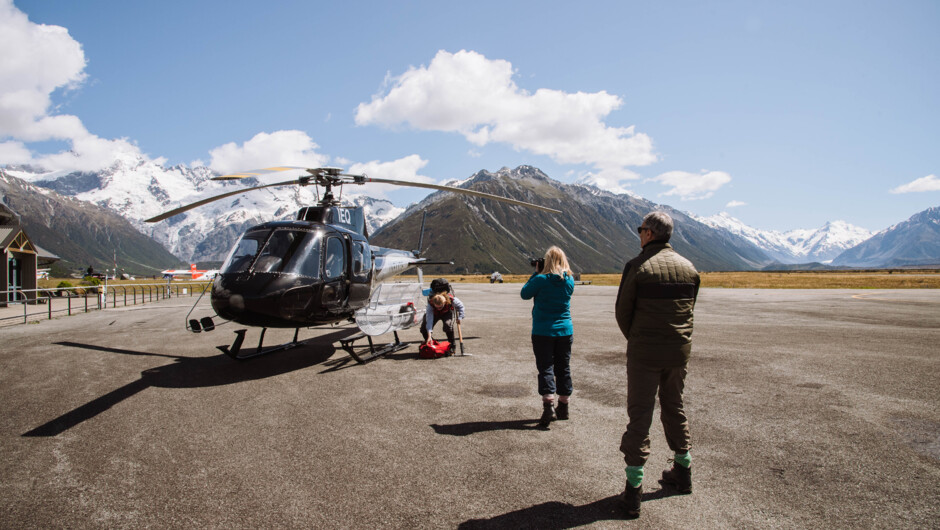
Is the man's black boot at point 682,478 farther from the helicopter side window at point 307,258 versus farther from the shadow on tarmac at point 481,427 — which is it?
the helicopter side window at point 307,258

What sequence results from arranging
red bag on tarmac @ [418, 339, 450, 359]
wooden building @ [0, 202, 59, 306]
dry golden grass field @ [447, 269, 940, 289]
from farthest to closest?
dry golden grass field @ [447, 269, 940, 289] < wooden building @ [0, 202, 59, 306] < red bag on tarmac @ [418, 339, 450, 359]

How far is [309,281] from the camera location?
8.90 meters

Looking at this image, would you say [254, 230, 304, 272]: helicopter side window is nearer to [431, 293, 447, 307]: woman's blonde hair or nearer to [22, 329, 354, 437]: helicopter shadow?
[22, 329, 354, 437]: helicopter shadow

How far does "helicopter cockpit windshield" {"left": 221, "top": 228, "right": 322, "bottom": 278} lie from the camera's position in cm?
856

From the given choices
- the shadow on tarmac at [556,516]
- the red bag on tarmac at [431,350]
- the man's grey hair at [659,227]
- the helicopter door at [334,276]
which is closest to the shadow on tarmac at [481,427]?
the shadow on tarmac at [556,516]

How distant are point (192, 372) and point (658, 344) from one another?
881 cm


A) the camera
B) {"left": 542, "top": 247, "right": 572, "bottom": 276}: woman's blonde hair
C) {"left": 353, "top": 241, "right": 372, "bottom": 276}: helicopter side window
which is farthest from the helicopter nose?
{"left": 542, "top": 247, "right": 572, "bottom": 276}: woman's blonde hair

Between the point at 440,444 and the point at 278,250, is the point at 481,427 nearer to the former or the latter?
the point at 440,444

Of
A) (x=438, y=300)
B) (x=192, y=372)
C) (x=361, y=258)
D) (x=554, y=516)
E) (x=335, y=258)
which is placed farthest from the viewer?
(x=361, y=258)

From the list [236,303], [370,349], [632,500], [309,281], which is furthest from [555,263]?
[370,349]

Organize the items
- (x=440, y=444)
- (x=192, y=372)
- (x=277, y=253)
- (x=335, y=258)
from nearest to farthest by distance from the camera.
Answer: (x=440, y=444)
(x=277, y=253)
(x=192, y=372)
(x=335, y=258)

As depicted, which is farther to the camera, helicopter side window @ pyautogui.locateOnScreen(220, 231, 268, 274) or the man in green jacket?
helicopter side window @ pyautogui.locateOnScreen(220, 231, 268, 274)

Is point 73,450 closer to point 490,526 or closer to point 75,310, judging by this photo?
point 490,526

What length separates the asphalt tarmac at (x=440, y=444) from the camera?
3.83 m
